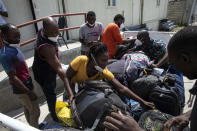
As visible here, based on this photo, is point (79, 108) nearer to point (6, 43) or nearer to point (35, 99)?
point (35, 99)

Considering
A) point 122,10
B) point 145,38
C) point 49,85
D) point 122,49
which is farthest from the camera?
point 122,10

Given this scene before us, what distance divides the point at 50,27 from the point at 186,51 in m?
1.59

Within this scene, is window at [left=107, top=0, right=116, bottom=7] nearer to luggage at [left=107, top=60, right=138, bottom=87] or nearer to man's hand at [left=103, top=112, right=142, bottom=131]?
luggage at [left=107, top=60, right=138, bottom=87]

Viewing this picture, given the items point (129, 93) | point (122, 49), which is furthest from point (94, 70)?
point (122, 49)

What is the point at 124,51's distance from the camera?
10.8 ft

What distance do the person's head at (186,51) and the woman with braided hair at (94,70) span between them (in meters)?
1.07

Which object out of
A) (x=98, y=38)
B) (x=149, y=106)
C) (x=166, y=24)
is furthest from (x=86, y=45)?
(x=166, y=24)

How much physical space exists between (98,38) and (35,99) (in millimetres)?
2122

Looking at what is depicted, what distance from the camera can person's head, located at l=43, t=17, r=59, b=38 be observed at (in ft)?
6.08

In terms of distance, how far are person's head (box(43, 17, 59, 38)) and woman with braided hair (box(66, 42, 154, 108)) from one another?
0.46 meters

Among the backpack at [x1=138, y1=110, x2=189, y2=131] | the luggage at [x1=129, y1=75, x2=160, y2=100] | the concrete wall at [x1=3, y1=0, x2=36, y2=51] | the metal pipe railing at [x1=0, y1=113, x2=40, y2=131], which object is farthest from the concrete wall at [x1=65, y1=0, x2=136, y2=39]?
the metal pipe railing at [x1=0, y1=113, x2=40, y2=131]

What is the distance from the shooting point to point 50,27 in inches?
74.1

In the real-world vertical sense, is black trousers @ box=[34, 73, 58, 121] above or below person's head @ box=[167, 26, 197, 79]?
below

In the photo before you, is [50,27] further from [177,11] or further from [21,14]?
[177,11]
